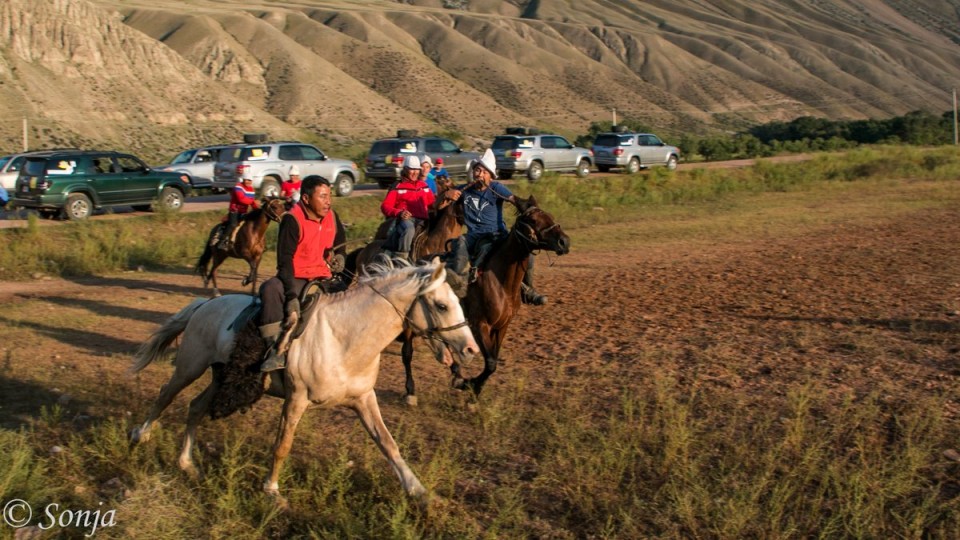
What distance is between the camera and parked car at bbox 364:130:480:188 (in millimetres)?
30844

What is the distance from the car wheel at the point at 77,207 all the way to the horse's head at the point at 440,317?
20.0 m

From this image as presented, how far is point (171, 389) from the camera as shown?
7.04 m

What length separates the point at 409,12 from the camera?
103m

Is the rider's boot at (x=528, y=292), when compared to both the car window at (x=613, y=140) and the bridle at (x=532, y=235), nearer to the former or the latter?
the bridle at (x=532, y=235)

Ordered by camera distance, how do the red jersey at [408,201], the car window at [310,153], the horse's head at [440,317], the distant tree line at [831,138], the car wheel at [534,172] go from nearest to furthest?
the horse's head at [440,317] → the red jersey at [408,201] → the car window at [310,153] → the car wheel at [534,172] → the distant tree line at [831,138]

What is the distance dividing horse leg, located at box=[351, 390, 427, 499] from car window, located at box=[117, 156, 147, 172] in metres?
21.1

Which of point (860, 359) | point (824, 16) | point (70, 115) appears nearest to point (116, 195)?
point (860, 359)

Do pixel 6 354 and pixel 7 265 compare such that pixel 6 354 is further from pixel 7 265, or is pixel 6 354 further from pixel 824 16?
pixel 824 16

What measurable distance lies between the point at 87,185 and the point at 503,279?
1822cm

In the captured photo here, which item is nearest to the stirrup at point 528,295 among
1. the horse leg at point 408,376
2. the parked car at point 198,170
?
the horse leg at point 408,376

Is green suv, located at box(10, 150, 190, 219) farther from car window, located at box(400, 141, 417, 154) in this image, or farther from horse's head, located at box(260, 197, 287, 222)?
horse's head, located at box(260, 197, 287, 222)

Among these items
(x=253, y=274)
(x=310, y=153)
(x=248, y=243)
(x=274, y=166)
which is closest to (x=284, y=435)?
(x=253, y=274)

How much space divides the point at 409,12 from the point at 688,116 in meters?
34.7

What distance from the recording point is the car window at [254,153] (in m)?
28.7
